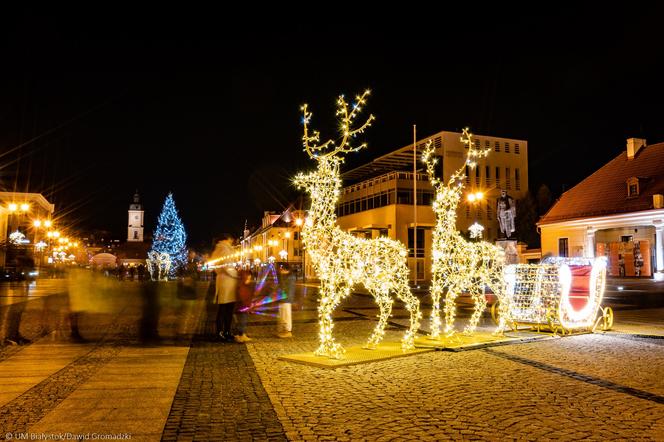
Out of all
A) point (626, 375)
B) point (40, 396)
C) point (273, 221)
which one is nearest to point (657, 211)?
point (626, 375)

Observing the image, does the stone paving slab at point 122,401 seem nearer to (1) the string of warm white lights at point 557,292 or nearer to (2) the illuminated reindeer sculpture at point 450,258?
(2) the illuminated reindeer sculpture at point 450,258

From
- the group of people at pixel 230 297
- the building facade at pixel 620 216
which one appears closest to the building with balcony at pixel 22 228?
the group of people at pixel 230 297

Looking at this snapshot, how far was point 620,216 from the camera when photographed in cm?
3709

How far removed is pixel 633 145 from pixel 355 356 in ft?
128

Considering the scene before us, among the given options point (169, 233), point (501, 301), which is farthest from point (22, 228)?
point (501, 301)

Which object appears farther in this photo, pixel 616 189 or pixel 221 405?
pixel 616 189

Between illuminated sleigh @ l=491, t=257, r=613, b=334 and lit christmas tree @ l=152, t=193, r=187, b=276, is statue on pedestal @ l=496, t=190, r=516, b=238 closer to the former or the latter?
illuminated sleigh @ l=491, t=257, r=613, b=334

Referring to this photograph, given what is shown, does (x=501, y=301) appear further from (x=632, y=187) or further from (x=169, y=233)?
(x=169, y=233)

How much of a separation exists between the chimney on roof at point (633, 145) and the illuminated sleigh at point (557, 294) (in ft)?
105

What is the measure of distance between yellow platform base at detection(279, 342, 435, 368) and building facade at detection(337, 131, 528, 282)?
140 ft

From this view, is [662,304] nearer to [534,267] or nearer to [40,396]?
[534,267]

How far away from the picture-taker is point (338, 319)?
680 inches

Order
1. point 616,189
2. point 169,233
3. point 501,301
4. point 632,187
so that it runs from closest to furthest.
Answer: point 501,301
point 632,187
point 616,189
point 169,233

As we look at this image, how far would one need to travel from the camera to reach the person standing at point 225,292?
11.5 metres
